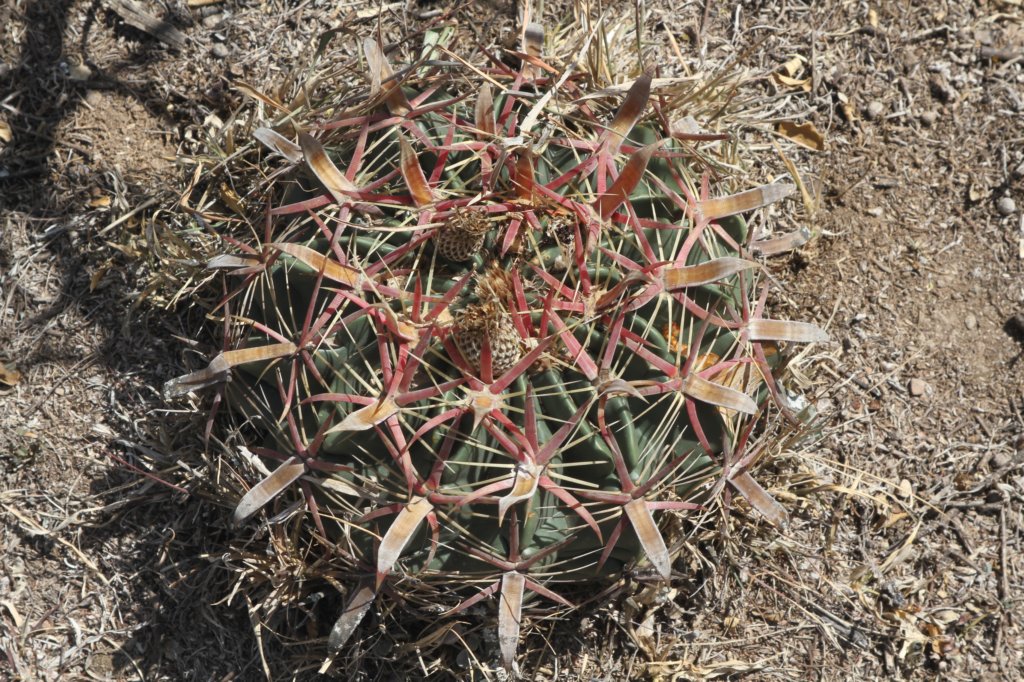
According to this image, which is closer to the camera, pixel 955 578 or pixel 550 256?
pixel 550 256

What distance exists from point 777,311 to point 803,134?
629 mm

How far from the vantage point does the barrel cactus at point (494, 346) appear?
1850 mm

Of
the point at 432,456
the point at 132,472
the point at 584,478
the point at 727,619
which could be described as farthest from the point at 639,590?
the point at 132,472

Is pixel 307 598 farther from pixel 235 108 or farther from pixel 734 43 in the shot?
pixel 734 43

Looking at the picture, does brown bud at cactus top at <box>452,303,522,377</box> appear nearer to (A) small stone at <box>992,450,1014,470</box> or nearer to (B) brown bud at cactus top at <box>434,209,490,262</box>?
(B) brown bud at cactus top at <box>434,209,490,262</box>

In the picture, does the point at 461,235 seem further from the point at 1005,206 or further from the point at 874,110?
the point at 1005,206

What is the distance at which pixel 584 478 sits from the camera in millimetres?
1977

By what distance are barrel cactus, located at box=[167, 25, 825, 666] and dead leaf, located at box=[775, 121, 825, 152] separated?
Result: 0.91 m

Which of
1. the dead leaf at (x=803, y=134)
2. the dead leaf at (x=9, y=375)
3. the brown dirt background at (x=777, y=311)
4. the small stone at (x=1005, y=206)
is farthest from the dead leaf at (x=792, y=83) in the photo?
the dead leaf at (x=9, y=375)

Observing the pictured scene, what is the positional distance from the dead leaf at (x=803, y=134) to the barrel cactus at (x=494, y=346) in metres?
0.91

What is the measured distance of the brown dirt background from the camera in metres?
2.57

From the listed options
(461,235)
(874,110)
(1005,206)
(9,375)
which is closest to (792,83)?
(874,110)

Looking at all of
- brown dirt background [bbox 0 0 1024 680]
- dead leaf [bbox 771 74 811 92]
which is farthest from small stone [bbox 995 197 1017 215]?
dead leaf [bbox 771 74 811 92]

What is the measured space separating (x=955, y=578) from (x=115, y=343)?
2581 mm
